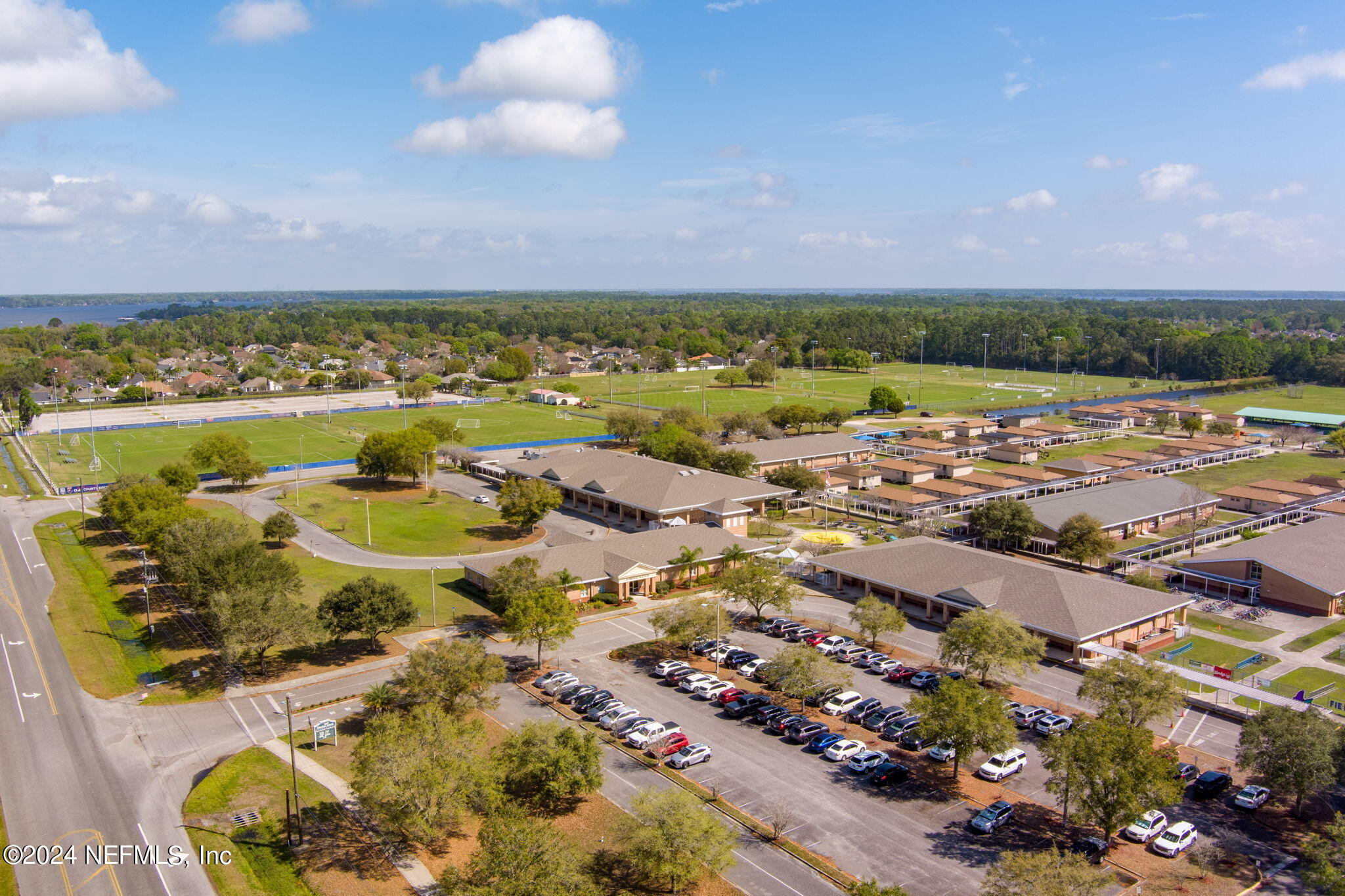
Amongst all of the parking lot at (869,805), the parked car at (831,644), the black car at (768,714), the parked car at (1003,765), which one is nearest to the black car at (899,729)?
the parking lot at (869,805)

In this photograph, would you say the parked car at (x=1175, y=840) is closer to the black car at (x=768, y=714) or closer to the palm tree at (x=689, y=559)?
the black car at (x=768, y=714)

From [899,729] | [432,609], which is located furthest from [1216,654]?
[432,609]

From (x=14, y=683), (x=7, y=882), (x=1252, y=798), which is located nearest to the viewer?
(x=7, y=882)

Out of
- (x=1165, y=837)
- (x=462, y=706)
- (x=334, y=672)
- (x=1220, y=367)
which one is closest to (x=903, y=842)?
(x=1165, y=837)

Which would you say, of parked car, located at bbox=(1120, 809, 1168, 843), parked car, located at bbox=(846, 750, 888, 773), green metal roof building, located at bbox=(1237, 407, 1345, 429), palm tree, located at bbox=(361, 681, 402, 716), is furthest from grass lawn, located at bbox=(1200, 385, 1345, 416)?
palm tree, located at bbox=(361, 681, 402, 716)

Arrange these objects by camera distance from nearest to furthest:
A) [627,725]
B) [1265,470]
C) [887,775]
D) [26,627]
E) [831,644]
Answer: [887,775], [627,725], [831,644], [26,627], [1265,470]

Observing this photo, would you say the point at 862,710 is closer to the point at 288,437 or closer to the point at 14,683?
the point at 14,683
